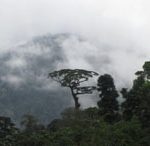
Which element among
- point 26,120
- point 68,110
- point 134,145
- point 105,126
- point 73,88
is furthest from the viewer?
point 26,120

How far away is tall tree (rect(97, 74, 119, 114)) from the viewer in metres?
72.1

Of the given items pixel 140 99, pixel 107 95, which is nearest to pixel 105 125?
pixel 140 99

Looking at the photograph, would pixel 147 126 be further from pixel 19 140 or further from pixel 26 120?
pixel 26 120

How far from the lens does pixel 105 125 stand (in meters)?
58.0

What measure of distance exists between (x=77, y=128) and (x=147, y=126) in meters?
8.06

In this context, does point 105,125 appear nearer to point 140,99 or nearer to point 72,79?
point 140,99

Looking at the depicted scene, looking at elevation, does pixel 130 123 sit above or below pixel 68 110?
below

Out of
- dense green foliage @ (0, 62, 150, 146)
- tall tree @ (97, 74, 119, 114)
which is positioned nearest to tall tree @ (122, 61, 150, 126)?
dense green foliage @ (0, 62, 150, 146)

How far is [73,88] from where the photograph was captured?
265 ft

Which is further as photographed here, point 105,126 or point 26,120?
point 26,120

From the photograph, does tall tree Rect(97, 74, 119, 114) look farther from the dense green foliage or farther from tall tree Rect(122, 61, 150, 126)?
tall tree Rect(122, 61, 150, 126)

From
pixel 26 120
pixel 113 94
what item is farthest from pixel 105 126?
pixel 26 120

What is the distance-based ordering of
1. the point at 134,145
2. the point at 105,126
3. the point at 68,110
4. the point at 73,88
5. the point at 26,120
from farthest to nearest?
1. the point at 26,120
2. the point at 73,88
3. the point at 68,110
4. the point at 105,126
5. the point at 134,145

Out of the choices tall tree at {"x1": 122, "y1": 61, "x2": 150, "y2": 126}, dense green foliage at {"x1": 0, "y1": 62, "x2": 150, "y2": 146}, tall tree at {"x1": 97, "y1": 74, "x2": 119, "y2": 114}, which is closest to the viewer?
dense green foliage at {"x1": 0, "y1": 62, "x2": 150, "y2": 146}
